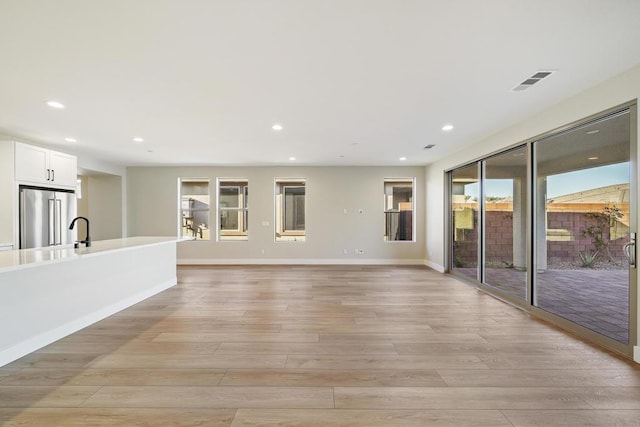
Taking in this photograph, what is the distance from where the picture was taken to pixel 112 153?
20.1ft

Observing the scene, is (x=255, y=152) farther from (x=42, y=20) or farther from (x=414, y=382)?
(x=414, y=382)

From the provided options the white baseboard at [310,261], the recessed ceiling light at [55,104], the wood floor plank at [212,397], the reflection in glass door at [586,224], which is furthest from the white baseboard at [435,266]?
the recessed ceiling light at [55,104]

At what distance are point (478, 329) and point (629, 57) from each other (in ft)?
9.46

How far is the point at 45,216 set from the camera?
4816mm

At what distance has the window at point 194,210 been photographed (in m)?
7.98

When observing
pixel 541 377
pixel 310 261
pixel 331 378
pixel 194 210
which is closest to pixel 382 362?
pixel 331 378

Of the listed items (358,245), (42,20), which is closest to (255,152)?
(358,245)

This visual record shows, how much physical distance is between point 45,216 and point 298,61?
5115 millimetres

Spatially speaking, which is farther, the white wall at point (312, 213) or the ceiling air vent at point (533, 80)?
the white wall at point (312, 213)

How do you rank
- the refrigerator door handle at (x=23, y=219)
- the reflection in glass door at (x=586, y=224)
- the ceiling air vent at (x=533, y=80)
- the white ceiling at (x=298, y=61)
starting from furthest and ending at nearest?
the refrigerator door handle at (x=23, y=219) → the reflection in glass door at (x=586, y=224) → the ceiling air vent at (x=533, y=80) → the white ceiling at (x=298, y=61)

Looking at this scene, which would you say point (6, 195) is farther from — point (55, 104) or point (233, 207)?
point (233, 207)

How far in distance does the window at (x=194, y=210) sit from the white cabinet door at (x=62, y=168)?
2.66 meters

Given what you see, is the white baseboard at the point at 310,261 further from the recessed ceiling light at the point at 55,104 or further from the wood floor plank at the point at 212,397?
the wood floor plank at the point at 212,397

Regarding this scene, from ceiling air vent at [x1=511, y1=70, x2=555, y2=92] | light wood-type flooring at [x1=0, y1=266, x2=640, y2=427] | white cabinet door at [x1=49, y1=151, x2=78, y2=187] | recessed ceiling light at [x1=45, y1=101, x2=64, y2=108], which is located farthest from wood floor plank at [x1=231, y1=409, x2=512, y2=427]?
white cabinet door at [x1=49, y1=151, x2=78, y2=187]
